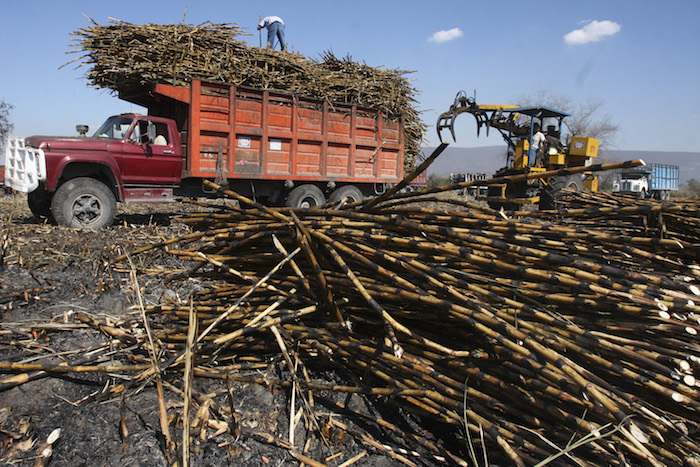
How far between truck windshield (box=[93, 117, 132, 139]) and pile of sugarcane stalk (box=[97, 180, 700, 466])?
6.83 m

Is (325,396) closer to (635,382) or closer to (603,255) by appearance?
(635,382)

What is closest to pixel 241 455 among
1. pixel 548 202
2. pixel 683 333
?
pixel 683 333

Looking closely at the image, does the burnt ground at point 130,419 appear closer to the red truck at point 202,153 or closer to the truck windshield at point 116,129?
the red truck at point 202,153

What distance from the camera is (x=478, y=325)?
181 cm

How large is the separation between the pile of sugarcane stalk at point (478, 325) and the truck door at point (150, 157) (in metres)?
6.52

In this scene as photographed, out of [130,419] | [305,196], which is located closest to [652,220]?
[130,419]

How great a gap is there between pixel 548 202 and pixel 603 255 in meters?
9.39

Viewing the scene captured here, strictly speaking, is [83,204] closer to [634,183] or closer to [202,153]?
[202,153]

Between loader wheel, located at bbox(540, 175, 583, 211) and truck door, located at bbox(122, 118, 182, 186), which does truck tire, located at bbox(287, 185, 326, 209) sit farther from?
loader wheel, located at bbox(540, 175, 583, 211)

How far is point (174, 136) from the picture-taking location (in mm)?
8688

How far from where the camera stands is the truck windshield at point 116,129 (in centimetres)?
834

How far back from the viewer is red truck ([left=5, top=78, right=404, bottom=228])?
7.56m

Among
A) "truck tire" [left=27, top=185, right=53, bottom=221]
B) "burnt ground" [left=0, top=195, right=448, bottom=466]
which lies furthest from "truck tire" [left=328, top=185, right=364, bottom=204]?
"burnt ground" [left=0, top=195, right=448, bottom=466]

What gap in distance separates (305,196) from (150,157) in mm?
3313
